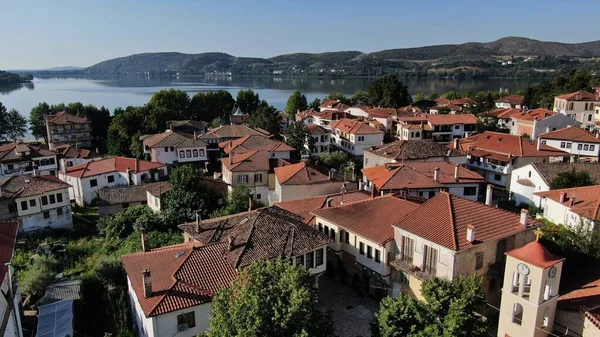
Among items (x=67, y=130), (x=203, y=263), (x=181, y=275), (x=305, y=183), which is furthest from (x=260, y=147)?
(x=67, y=130)

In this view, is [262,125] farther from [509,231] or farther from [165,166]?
[509,231]

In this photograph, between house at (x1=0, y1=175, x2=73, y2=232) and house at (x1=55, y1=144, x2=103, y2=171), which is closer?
house at (x1=0, y1=175, x2=73, y2=232)

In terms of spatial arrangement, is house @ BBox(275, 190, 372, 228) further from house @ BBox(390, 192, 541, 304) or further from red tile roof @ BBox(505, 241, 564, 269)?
red tile roof @ BBox(505, 241, 564, 269)

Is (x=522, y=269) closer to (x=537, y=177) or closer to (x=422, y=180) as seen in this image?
(x=422, y=180)

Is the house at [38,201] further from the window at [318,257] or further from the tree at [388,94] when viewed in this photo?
the tree at [388,94]

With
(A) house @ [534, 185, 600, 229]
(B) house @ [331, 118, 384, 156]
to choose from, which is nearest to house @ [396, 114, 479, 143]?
(B) house @ [331, 118, 384, 156]

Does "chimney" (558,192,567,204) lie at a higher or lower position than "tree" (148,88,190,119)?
lower

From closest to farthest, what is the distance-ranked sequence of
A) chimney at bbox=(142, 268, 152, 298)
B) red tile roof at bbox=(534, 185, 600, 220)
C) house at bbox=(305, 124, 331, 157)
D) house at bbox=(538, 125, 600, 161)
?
chimney at bbox=(142, 268, 152, 298)
red tile roof at bbox=(534, 185, 600, 220)
house at bbox=(538, 125, 600, 161)
house at bbox=(305, 124, 331, 157)

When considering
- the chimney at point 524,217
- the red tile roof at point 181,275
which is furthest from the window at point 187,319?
the chimney at point 524,217
